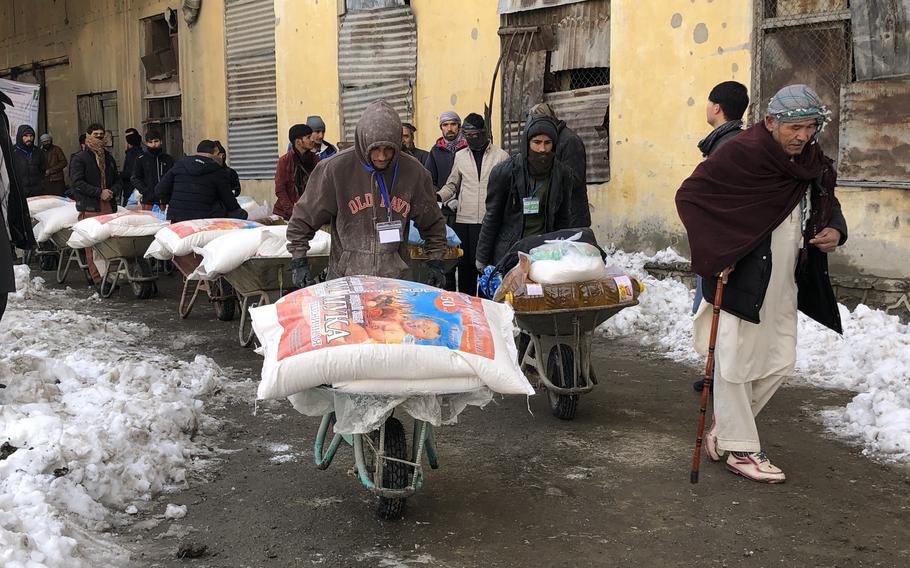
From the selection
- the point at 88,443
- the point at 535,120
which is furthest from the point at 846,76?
the point at 88,443

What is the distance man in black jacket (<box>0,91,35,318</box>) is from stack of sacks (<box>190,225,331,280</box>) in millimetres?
2011

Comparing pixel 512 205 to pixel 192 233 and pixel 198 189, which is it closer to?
pixel 192 233

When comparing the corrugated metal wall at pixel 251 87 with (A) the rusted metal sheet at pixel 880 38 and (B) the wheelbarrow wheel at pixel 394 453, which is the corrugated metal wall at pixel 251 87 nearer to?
(A) the rusted metal sheet at pixel 880 38

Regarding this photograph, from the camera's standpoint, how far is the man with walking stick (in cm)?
479

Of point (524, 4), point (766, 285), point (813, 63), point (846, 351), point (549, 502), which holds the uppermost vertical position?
point (524, 4)

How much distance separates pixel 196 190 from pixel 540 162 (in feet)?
16.8

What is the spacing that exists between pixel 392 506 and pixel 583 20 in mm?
8370

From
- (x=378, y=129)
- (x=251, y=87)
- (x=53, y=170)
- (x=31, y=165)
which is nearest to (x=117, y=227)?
(x=31, y=165)

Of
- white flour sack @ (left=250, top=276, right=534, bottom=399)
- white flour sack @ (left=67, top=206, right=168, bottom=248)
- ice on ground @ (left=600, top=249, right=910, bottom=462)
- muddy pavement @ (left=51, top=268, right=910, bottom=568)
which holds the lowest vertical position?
muddy pavement @ (left=51, top=268, right=910, bottom=568)

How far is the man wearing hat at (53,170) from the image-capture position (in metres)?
17.5

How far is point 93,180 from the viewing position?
41.0 feet

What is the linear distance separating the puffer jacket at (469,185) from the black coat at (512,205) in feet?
7.70

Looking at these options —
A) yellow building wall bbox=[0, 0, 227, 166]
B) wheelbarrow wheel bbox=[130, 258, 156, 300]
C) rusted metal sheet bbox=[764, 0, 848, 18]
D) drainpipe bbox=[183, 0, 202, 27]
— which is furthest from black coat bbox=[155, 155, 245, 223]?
drainpipe bbox=[183, 0, 202, 27]

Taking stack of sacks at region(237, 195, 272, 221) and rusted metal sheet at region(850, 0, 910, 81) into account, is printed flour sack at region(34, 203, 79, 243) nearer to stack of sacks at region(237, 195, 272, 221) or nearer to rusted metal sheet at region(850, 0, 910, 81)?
stack of sacks at region(237, 195, 272, 221)
